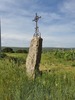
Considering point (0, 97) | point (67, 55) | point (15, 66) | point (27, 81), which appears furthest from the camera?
point (67, 55)

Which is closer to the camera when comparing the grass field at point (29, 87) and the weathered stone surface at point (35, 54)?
the grass field at point (29, 87)

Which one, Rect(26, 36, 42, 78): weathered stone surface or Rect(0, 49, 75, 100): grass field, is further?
Rect(26, 36, 42, 78): weathered stone surface

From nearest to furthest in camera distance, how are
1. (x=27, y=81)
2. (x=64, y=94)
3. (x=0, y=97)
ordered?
(x=64, y=94), (x=0, y=97), (x=27, y=81)

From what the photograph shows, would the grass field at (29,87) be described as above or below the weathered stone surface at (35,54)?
below

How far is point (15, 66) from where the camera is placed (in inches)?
346

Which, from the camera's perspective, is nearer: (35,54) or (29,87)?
(29,87)

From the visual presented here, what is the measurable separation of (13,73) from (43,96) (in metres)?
2.24

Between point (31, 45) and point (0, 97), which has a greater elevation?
point (31, 45)

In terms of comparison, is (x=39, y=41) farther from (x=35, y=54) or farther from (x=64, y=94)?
A: (x=64, y=94)

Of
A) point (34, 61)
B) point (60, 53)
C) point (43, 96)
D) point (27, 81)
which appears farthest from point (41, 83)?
point (60, 53)

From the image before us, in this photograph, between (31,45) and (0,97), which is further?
(31,45)

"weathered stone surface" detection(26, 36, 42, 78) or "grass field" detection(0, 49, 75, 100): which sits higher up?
"weathered stone surface" detection(26, 36, 42, 78)

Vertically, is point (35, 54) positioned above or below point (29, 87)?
above

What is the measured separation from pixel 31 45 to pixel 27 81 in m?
3.93
